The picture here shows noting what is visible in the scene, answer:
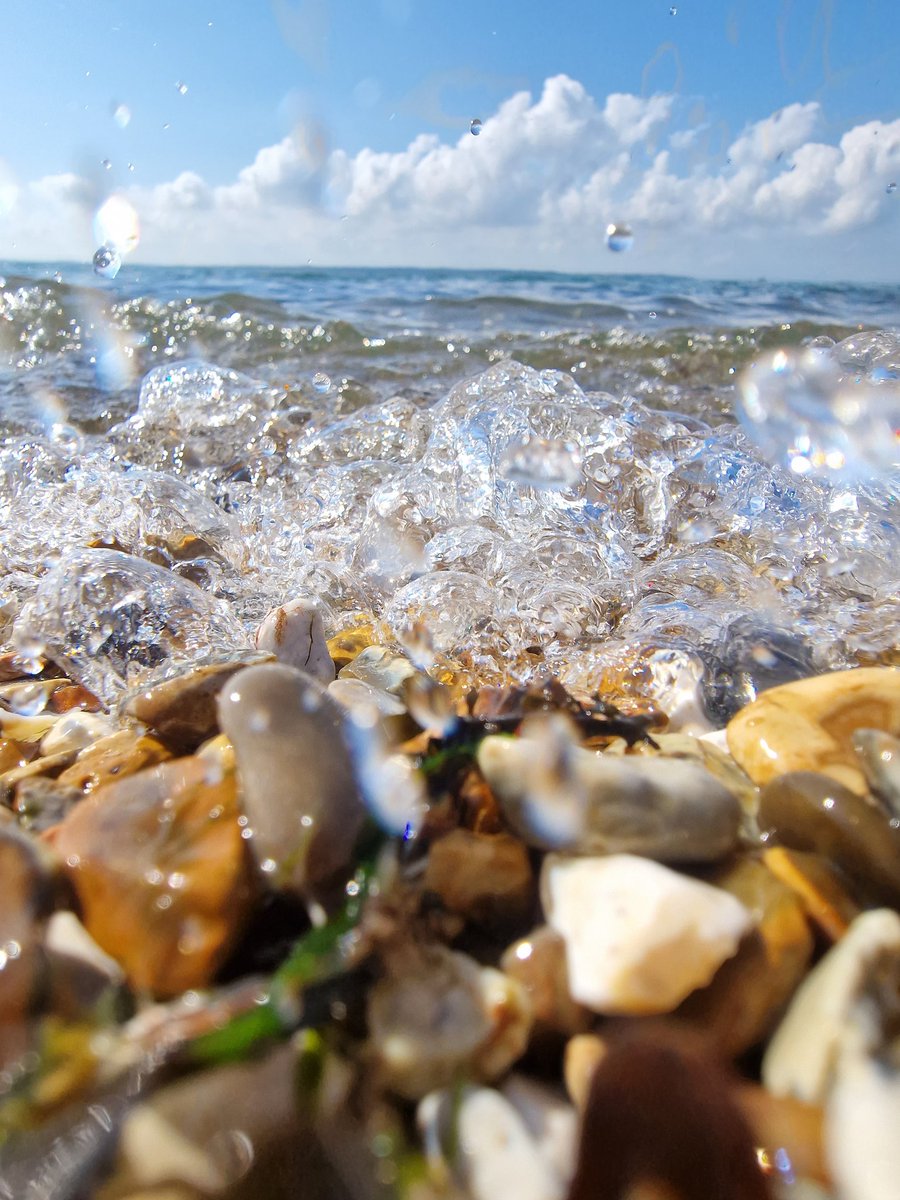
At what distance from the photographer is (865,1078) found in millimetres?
674

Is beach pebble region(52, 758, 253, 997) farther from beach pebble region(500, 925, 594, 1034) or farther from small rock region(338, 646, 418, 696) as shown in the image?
small rock region(338, 646, 418, 696)

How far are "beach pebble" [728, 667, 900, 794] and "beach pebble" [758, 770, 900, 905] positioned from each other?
0.09m

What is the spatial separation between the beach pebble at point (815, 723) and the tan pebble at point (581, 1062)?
46 cm

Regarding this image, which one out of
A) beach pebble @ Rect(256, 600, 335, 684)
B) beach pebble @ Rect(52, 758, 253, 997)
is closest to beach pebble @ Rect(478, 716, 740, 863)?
beach pebble @ Rect(52, 758, 253, 997)

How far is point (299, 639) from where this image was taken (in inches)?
63.9

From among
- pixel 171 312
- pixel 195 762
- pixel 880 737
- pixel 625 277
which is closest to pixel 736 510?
pixel 880 737

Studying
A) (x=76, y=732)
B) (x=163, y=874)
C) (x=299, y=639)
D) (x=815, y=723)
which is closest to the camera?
(x=163, y=874)

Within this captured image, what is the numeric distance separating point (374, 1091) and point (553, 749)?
389mm

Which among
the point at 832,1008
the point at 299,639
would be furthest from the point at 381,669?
the point at 832,1008

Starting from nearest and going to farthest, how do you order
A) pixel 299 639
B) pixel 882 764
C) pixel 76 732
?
pixel 882 764
pixel 76 732
pixel 299 639

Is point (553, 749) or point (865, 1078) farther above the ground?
point (553, 749)

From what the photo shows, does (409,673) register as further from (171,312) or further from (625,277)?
(625,277)

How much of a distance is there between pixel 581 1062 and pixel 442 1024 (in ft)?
0.42

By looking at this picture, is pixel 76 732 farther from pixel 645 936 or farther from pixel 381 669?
pixel 645 936
